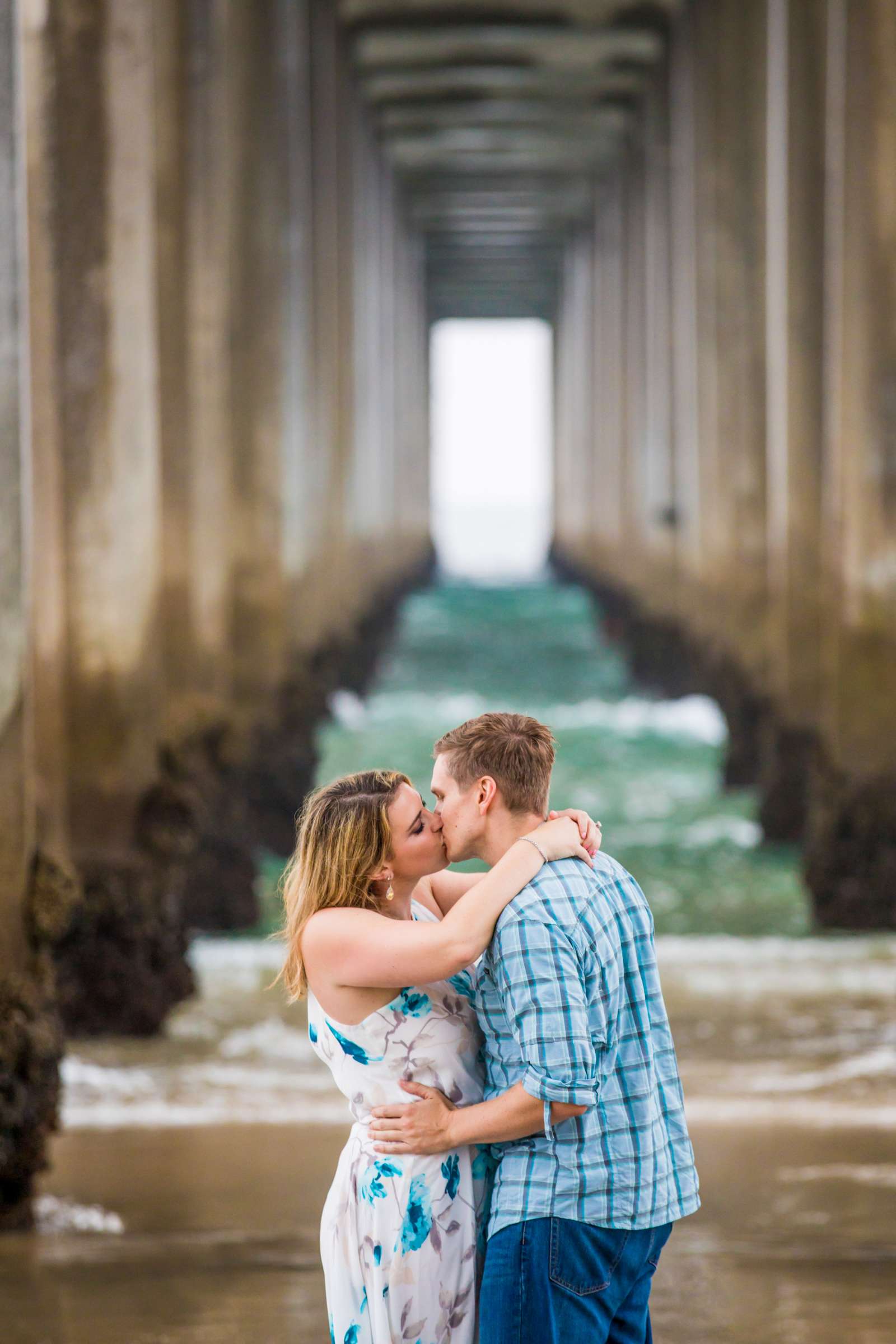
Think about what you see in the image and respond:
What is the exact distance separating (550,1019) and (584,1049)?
60mm

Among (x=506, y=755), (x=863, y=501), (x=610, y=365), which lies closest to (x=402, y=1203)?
(x=506, y=755)

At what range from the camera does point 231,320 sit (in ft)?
36.9

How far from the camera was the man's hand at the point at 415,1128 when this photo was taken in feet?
8.16

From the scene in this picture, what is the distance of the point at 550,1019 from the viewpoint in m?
2.38

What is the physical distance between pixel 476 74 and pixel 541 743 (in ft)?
67.7

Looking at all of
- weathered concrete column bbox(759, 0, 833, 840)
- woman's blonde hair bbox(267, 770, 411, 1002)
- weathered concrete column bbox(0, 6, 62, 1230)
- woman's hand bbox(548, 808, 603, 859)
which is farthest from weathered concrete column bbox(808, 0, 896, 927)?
woman's blonde hair bbox(267, 770, 411, 1002)

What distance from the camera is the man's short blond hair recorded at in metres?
2.54

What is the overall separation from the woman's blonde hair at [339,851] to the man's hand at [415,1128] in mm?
231

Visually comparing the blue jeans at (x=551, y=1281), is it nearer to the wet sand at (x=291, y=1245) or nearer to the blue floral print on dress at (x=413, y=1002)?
the blue floral print on dress at (x=413, y=1002)

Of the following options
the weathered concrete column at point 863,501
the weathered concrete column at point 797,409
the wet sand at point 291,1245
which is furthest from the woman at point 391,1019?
the weathered concrete column at point 797,409

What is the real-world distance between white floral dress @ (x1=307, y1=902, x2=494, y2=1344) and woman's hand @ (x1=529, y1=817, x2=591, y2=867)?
0.27 metres

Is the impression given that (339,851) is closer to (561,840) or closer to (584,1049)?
(561,840)

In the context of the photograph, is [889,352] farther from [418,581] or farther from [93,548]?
[418,581]

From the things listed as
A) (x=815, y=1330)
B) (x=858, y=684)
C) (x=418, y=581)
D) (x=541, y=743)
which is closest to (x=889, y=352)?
(x=858, y=684)
